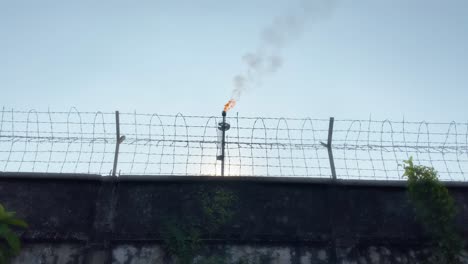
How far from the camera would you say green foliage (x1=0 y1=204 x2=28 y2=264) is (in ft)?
18.6

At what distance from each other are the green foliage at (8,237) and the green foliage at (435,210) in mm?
5140

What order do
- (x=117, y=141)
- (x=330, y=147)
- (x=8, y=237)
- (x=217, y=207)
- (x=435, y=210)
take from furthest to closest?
1. (x=330, y=147)
2. (x=117, y=141)
3. (x=217, y=207)
4. (x=435, y=210)
5. (x=8, y=237)

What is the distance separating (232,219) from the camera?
6.35 metres

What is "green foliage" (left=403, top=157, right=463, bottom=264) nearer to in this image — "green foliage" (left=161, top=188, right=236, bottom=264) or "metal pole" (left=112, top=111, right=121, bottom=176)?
"green foliage" (left=161, top=188, right=236, bottom=264)

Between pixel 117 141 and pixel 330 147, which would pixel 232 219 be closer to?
pixel 330 147

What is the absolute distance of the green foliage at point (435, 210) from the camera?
6.09m

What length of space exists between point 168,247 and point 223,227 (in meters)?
0.77

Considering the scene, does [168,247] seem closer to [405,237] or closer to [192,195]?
[192,195]

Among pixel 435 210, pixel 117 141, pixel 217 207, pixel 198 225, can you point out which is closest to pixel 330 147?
pixel 435 210

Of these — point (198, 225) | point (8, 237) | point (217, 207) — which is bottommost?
→ point (8, 237)

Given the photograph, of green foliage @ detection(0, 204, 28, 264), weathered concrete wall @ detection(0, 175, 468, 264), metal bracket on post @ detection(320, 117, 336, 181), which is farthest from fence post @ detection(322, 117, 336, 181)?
green foliage @ detection(0, 204, 28, 264)

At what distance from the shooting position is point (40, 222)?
623cm

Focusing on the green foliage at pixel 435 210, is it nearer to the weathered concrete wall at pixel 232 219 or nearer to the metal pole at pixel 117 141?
the weathered concrete wall at pixel 232 219

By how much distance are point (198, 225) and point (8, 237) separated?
234 centimetres
